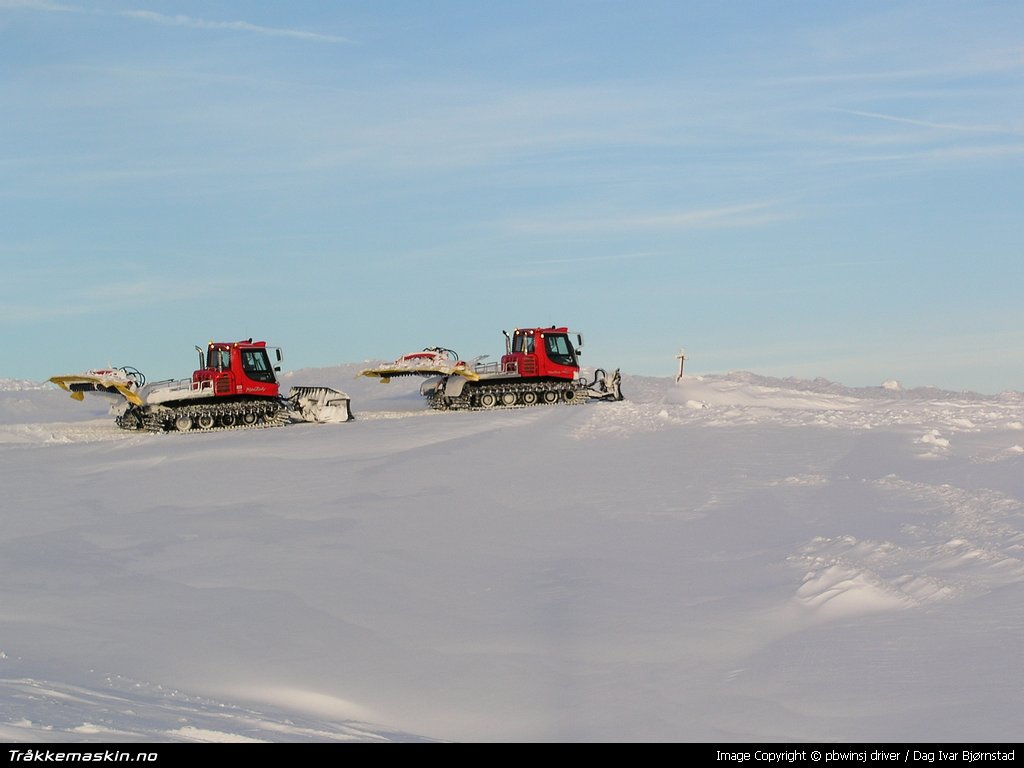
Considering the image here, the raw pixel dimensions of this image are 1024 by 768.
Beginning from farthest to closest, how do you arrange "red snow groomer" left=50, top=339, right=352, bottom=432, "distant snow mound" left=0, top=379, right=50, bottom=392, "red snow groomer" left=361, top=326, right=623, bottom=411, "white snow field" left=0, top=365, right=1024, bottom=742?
1. "distant snow mound" left=0, top=379, right=50, bottom=392
2. "red snow groomer" left=361, top=326, right=623, bottom=411
3. "red snow groomer" left=50, top=339, right=352, bottom=432
4. "white snow field" left=0, top=365, right=1024, bottom=742

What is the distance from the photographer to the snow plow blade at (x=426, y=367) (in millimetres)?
31719

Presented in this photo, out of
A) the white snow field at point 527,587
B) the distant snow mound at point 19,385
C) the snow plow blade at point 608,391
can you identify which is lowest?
the white snow field at point 527,587

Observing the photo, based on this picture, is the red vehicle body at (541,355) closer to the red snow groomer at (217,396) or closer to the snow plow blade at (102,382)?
the red snow groomer at (217,396)

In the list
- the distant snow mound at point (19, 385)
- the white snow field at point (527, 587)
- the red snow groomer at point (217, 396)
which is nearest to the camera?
the white snow field at point (527, 587)

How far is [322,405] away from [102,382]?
547 centimetres

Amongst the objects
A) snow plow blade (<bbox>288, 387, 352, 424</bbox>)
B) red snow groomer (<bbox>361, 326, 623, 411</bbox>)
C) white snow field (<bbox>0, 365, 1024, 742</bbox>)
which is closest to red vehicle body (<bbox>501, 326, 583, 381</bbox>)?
red snow groomer (<bbox>361, 326, 623, 411</bbox>)

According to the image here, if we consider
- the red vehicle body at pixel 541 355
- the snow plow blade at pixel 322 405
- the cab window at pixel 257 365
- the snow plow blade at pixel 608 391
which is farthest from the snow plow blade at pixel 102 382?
the snow plow blade at pixel 608 391

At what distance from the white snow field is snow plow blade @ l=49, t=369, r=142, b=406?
5615mm

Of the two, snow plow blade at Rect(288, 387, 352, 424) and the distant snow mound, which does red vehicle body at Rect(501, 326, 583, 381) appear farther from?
the distant snow mound

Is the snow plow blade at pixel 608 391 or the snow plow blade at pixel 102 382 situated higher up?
the snow plow blade at pixel 102 382

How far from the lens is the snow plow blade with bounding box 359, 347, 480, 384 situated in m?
31.7

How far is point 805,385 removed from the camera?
4638 cm

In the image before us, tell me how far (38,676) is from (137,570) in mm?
4790
